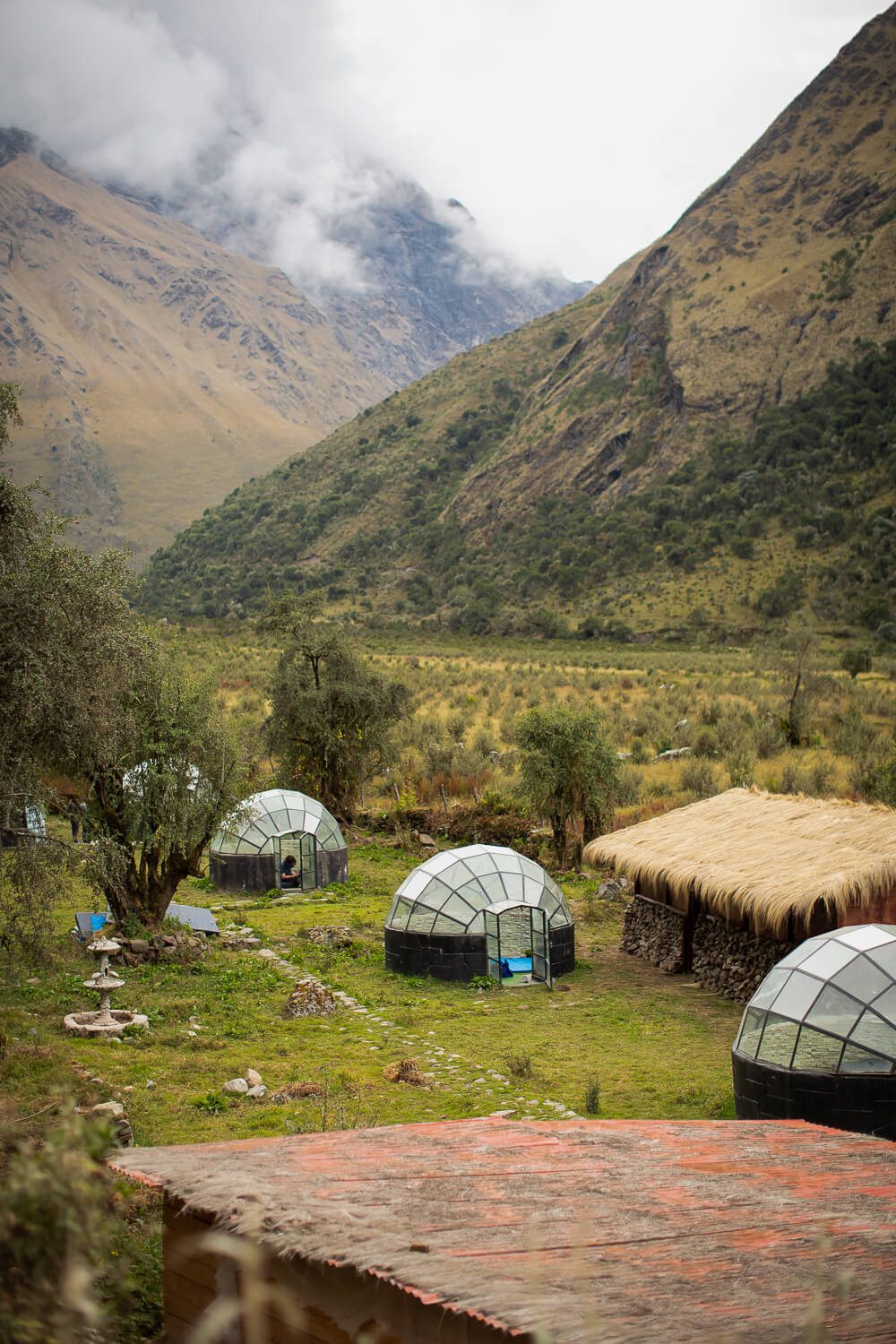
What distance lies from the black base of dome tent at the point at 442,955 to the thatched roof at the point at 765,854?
101 inches

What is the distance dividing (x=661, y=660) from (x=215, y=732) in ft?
159

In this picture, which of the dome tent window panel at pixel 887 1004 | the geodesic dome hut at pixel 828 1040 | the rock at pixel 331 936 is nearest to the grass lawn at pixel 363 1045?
the rock at pixel 331 936

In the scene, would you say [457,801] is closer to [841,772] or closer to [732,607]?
[841,772]

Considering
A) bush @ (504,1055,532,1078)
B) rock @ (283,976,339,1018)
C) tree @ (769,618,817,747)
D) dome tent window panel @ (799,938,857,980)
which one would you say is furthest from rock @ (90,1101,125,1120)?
tree @ (769,618,817,747)

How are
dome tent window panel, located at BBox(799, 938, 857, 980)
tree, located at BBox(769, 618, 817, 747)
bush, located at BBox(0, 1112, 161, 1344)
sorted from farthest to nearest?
tree, located at BBox(769, 618, 817, 747)
dome tent window panel, located at BBox(799, 938, 857, 980)
bush, located at BBox(0, 1112, 161, 1344)

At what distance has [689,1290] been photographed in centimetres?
380

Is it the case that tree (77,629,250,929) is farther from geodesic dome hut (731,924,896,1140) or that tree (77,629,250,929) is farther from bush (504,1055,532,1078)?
geodesic dome hut (731,924,896,1140)

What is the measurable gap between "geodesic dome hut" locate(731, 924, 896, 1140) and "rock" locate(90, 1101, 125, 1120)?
6.26m

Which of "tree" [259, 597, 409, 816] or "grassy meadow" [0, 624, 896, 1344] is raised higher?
"tree" [259, 597, 409, 816]

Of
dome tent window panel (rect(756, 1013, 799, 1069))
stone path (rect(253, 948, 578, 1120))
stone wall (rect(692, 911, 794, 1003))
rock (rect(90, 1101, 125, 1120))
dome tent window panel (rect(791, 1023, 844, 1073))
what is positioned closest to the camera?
rock (rect(90, 1101, 125, 1120))

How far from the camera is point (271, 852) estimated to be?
2586cm

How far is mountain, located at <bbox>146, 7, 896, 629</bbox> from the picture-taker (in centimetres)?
8194

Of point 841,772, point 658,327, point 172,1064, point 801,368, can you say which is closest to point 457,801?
point 841,772

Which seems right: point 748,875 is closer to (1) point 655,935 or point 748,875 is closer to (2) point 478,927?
Answer: (1) point 655,935
